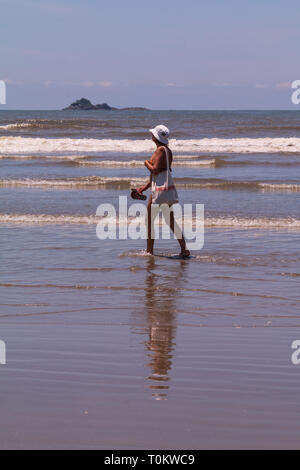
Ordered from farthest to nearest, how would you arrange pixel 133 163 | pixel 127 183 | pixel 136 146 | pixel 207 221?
pixel 136 146, pixel 133 163, pixel 127 183, pixel 207 221

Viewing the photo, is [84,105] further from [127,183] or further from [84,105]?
[127,183]

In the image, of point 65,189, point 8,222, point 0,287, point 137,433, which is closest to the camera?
point 137,433

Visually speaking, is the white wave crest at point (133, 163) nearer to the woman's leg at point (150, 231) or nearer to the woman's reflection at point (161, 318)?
the woman's leg at point (150, 231)

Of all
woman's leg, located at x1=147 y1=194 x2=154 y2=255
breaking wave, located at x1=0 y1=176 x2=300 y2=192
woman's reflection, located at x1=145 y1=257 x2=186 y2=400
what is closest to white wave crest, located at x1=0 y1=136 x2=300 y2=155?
breaking wave, located at x1=0 y1=176 x2=300 y2=192

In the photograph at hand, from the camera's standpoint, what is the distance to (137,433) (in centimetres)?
367

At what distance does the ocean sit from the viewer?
3.79 meters

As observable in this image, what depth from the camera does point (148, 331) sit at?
5.68m

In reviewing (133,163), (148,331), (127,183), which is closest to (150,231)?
(148,331)

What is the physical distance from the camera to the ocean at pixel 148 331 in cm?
379

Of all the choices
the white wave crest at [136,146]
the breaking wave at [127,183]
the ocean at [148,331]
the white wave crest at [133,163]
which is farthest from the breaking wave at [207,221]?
the white wave crest at [136,146]
